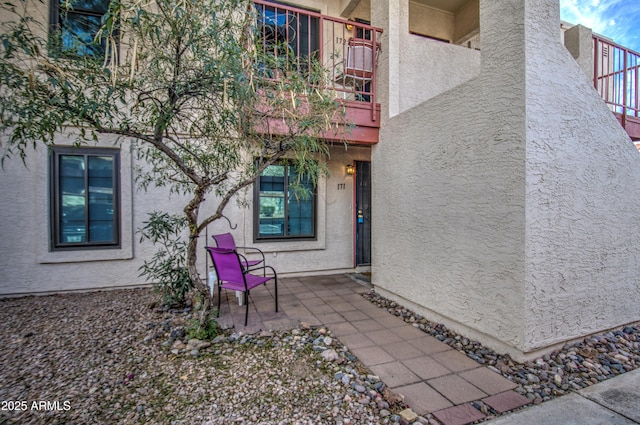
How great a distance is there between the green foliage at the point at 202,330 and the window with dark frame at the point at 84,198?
2.78 m

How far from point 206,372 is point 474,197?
324 centimetres

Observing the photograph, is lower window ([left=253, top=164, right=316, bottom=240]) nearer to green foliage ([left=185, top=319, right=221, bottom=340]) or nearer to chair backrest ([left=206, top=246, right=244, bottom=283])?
chair backrest ([left=206, top=246, right=244, bottom=283])

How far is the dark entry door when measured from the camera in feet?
22.3

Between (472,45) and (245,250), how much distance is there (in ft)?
22.7

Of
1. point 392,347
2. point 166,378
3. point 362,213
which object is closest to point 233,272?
point 166,378

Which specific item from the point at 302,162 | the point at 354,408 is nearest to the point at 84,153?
the point at 302,162

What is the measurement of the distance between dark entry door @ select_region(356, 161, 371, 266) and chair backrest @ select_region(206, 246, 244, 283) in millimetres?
3389

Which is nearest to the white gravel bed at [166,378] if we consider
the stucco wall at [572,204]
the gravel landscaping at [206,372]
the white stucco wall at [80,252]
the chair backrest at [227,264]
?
the gravel landscaping at [206,372]

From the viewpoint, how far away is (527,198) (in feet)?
9.37

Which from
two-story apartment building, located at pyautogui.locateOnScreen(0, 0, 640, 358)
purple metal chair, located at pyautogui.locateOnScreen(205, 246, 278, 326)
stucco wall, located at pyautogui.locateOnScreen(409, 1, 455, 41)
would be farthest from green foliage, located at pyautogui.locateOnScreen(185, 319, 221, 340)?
stucco wall, located at pyautogui.locateOnScreen(409, 1, 455, 41)

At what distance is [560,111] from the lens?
305 cm

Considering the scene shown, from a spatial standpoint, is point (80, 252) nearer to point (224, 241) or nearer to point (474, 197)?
point (224, 241)

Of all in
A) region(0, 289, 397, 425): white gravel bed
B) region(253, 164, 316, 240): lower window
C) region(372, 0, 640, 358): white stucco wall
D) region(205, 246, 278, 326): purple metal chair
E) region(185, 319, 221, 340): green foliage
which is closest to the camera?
region(0, 289, 397, 425): white gravel bed

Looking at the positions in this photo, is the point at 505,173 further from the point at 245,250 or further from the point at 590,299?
the point at 245,250
